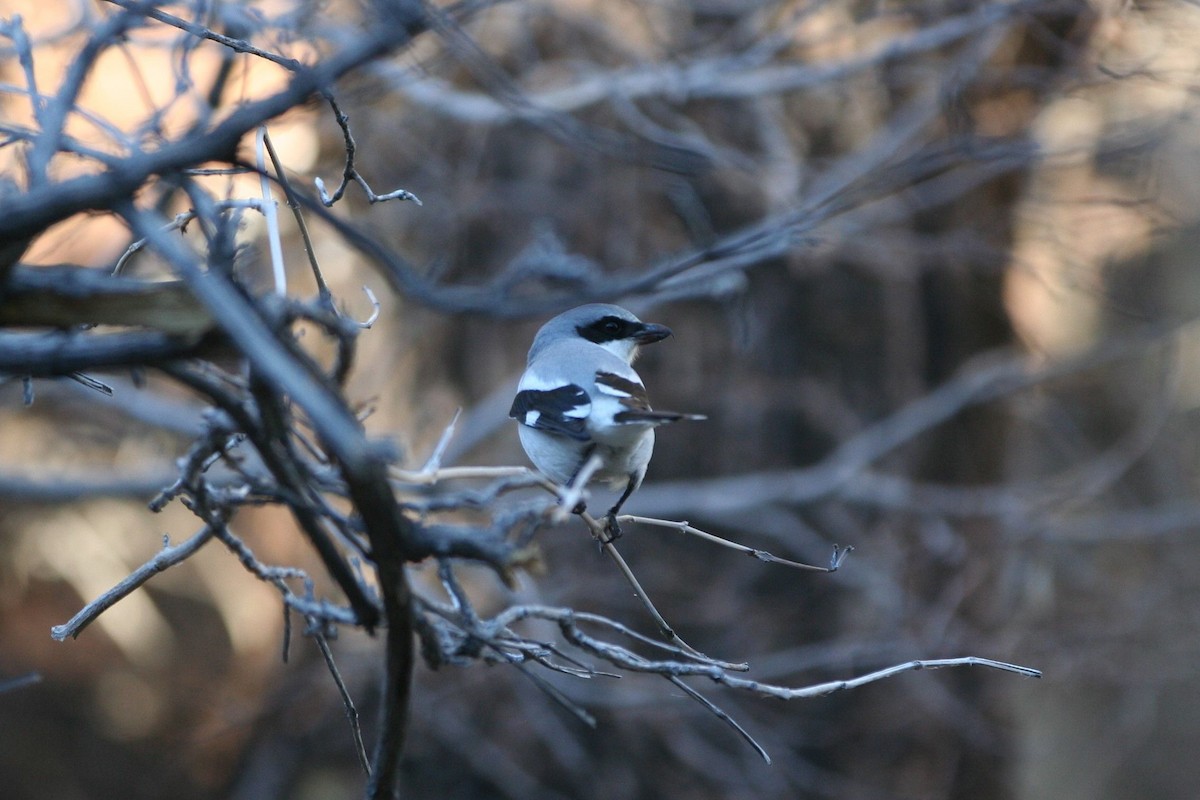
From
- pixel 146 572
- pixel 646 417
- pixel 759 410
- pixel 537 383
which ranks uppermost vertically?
pixel 146 572

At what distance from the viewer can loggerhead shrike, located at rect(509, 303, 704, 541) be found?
259 cm

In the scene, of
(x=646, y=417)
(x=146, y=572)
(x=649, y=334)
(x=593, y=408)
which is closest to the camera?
(x=146, y=572)

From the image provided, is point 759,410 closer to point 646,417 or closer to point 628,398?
point 628,398

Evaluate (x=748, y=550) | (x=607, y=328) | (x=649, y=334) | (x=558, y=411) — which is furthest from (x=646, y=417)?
(x=607, y=328)

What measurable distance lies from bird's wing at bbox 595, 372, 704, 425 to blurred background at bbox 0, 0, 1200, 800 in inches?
119

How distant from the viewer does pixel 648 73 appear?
19.1 feet

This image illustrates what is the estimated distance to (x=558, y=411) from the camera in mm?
2742

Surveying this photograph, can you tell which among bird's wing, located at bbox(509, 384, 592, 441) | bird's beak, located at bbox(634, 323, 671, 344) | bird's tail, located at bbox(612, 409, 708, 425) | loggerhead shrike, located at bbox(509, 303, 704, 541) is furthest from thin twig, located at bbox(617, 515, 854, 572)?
bird's beak, located at bbox(634, 323, 671, 344)

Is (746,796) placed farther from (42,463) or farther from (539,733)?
(42,463)

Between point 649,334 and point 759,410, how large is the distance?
355 centimetres

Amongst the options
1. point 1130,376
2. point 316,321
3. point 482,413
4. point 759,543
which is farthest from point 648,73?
point 1130,376

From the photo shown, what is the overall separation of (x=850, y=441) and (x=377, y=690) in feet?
10.6

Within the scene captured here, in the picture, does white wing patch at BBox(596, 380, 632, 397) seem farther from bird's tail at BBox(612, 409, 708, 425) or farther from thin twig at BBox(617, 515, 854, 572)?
thin twig at BBox(617, 515, 854, 572)

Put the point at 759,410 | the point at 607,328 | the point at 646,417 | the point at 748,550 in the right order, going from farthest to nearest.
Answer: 1. the point at 759,410
2. the point at 607,328
3. the point at 646,417
4. the point at 748,550
